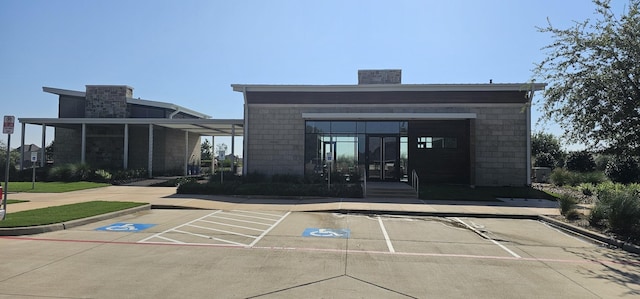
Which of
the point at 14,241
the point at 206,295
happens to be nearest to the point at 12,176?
the point at 14,241

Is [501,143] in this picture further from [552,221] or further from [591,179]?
[552,221]

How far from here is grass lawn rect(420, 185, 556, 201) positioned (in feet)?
53.3

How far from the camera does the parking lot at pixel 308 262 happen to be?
507 cm

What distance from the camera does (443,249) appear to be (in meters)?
7.65

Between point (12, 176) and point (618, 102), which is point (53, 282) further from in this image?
point (12, 176)

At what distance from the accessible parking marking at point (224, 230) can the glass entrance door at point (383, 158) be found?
30.7ft

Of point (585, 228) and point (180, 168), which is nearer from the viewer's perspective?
point (585, 228)

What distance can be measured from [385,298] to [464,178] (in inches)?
684

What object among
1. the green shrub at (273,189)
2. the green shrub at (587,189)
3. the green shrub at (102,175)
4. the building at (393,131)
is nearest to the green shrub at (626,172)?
the green shrub at (587,189)

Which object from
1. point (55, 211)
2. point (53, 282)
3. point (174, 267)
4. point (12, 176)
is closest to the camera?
point (53, 282)

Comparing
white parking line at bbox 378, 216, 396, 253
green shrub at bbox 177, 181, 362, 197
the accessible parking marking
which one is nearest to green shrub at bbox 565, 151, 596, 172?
green shrub at bbox 177, 181, 362, 197

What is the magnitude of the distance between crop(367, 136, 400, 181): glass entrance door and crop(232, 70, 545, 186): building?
2.1 inches

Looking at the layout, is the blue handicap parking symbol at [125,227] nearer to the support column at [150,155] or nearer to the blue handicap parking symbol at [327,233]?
the blue handicap parking symbol at [327,233]

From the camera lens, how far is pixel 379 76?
23.7 metres
